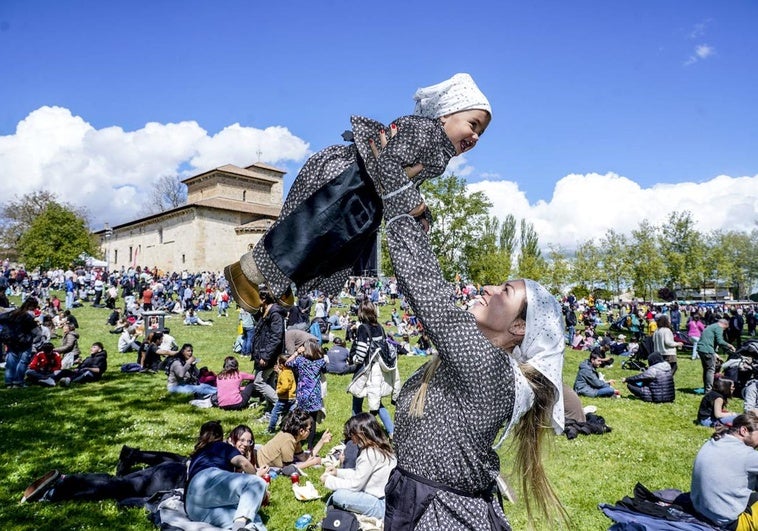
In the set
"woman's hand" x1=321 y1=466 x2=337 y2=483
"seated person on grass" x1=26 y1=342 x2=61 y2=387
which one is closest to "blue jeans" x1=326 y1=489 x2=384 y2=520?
"woman's hand" x1=321 y1=466 x2=337 y2=483

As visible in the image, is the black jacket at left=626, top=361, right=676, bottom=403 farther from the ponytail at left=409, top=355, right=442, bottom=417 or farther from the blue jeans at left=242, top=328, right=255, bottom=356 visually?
the ponytail at left=409, top=355, right=442, bottom=417

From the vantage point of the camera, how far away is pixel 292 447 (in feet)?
25.0

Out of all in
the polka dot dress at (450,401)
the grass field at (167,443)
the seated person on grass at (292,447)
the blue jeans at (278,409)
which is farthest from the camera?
the blue jeans at (278,409)

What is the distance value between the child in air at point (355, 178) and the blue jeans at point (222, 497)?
4310 mm

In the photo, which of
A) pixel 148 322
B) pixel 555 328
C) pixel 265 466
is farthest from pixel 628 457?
pixel 148 322

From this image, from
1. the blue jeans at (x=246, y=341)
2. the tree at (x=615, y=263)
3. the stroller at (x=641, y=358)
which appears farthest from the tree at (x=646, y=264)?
the blue jeans at (x=246, y=341)

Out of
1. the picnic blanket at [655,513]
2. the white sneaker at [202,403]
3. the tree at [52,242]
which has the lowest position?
the picnic blanket at [655,513]

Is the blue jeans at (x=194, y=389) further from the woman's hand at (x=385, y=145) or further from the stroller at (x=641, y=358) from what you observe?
the stroller at (x=641, y=358)

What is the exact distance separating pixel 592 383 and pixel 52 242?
50090 millimetres

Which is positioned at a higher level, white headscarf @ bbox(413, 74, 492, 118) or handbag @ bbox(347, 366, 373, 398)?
white headscarf @ bbox(413, 74, 492, 118)

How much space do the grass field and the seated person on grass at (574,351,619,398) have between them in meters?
0.45

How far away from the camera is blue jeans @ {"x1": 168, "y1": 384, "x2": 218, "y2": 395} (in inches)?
453

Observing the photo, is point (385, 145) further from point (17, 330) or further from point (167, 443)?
point (17, 330)

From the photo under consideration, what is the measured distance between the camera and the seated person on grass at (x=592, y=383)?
13.2m
